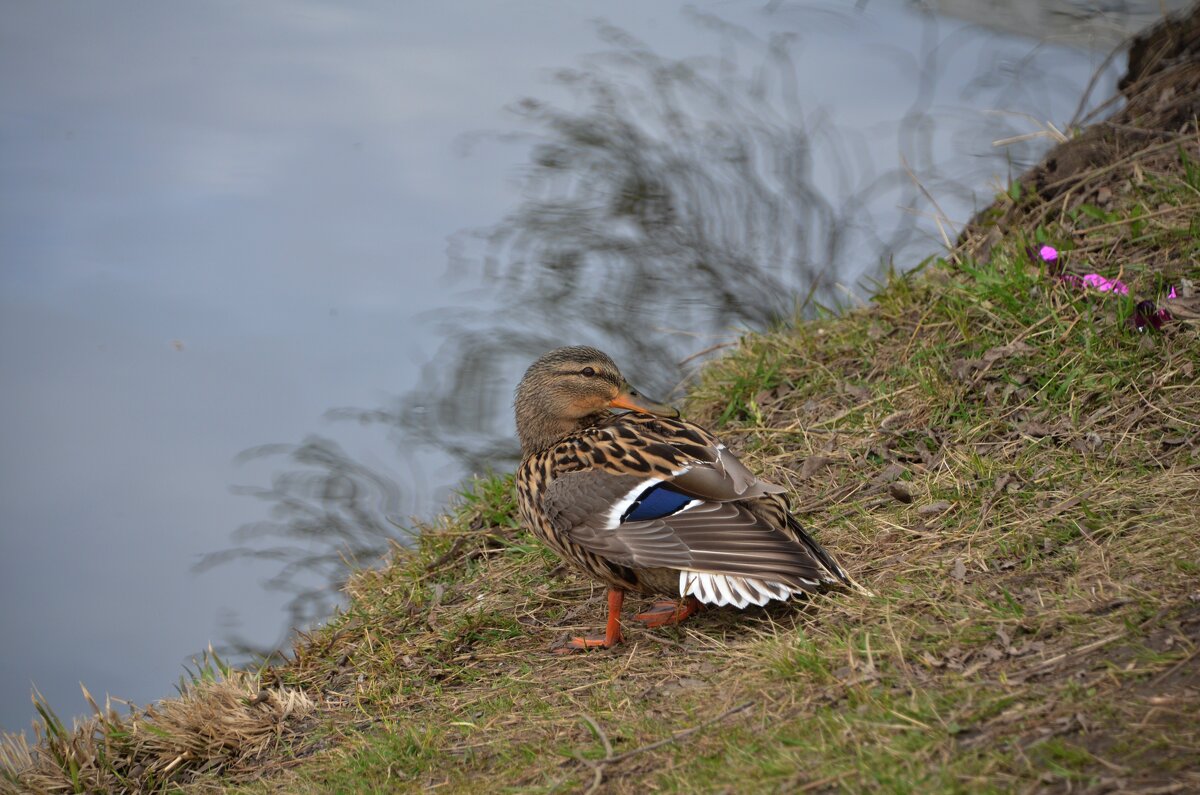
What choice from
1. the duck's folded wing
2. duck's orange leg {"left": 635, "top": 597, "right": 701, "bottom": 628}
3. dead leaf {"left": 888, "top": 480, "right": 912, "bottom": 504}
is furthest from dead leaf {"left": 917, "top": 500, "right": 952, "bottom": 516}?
duck's orange leg {"left": 635, "top": 597, "right": 701, "bottom": 628}

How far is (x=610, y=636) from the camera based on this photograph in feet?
12.3

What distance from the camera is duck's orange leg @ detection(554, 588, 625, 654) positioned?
12.3ft

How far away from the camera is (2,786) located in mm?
3658

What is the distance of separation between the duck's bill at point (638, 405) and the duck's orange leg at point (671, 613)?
783mm

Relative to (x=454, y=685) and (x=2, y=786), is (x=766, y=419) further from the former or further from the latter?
(x=2, y=786)

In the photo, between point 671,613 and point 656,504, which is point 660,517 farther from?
point 671,613

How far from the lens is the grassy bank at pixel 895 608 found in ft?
8.32

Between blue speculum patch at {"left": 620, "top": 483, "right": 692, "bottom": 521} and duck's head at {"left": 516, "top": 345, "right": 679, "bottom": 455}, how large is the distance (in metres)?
0.72

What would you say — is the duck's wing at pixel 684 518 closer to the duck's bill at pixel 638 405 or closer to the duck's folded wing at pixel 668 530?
the duck's folded wing at pixel 668 530

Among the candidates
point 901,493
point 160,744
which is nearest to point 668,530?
point 901,493

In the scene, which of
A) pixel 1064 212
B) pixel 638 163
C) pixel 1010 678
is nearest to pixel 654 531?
pixel 1010 678

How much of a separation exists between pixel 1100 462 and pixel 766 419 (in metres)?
1.68

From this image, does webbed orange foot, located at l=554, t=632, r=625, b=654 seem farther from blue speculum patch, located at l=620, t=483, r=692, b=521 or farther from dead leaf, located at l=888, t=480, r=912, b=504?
dead leaf, located at l=888, t=480, r=912, b=504

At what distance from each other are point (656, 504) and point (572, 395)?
2.91ft
